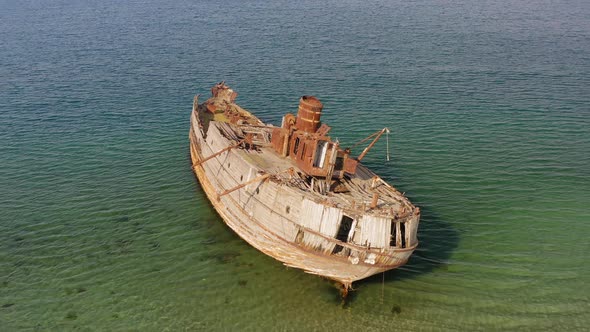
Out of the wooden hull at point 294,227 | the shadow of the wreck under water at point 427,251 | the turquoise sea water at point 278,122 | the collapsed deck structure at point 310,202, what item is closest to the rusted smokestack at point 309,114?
the collapsed deck structure at point 310,202

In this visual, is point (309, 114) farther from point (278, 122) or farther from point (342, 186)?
point (278, 122)

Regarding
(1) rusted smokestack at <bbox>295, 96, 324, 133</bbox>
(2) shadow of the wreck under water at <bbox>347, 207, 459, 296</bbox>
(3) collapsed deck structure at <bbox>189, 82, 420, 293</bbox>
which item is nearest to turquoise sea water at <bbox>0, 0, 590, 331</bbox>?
(2) shadow of the wreck under water at <bbox>347, 207, 459, 296</bbox>

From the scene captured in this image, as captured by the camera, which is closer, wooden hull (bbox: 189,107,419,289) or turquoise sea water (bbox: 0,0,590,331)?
wooden hull (bbox: 189,107,419,289)

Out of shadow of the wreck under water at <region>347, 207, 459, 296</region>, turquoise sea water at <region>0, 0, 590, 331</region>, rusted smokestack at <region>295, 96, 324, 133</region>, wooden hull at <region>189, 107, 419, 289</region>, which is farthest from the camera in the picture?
rusted smokestack at <region>295, 96, 324, 133</region>

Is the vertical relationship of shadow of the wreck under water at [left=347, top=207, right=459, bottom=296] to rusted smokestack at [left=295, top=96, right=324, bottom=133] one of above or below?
below

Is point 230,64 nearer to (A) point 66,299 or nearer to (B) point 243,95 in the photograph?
(B) point 243,95

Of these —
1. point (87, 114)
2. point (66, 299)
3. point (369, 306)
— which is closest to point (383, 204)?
point (369, 306)

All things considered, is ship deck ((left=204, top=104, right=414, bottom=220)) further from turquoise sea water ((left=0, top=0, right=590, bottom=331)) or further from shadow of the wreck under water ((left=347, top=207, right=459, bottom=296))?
turquoise sea water ((left=0, top=0, right=590, bottom=331))

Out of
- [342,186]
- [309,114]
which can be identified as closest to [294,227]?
[342,186]
